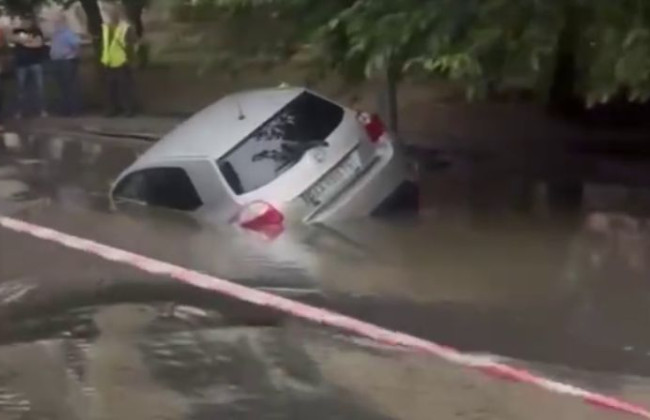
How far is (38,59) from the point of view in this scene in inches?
885

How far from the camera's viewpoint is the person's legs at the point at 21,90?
22547mm

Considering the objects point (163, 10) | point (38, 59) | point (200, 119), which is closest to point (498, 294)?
point (200, 119)

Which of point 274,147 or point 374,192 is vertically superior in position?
point 274,147

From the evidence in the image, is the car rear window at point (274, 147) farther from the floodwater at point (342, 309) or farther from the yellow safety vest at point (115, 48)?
the yellow safety vest at point (115, 48)

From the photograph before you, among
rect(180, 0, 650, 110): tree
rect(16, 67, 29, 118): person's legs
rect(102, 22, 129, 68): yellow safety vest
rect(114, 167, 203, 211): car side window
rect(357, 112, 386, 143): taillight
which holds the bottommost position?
rect(16, 67, 29, 118): person's legs

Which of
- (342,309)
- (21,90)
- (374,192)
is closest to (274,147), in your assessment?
(374,192)

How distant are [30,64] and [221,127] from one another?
35.7ft

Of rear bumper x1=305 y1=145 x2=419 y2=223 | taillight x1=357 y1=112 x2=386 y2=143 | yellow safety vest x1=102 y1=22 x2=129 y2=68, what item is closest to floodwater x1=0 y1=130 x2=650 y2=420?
rear bumper x1=305 y1=145 x2=419 y2=223

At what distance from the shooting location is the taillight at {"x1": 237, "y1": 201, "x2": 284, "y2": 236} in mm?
11789

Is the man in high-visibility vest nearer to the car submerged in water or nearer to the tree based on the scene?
the car submerged in water

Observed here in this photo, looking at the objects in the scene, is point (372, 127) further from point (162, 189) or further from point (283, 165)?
point (162, 189)

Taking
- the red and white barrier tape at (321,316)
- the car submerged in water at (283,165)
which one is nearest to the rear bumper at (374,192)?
the car submerged in water at (283,165)

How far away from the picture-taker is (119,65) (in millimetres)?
21578

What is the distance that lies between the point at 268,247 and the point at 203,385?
152 inches
